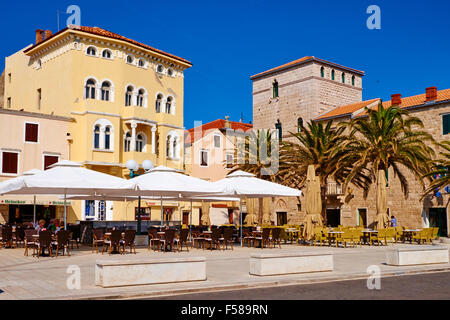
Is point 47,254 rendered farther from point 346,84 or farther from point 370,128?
point 346,84

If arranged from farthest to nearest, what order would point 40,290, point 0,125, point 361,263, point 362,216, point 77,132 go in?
point 362,216 < point 77,132 < point 0,125 < point 361,263 < point 40,290

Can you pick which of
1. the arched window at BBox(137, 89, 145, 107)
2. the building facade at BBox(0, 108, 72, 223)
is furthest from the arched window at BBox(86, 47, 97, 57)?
the building facade at BBox(0, 108, 72, 223)

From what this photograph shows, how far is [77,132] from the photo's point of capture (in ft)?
119

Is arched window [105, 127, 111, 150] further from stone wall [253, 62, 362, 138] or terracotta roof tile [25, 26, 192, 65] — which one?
stone wall [253, 62, 362, 138]

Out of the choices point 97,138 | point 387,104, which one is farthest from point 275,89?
point 97,138

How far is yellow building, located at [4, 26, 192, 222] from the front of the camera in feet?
118

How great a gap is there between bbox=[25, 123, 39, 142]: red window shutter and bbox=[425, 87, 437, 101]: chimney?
26712 millimetres

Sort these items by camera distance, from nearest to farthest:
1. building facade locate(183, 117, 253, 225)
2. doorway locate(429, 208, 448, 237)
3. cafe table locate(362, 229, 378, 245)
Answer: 1. cafe table locate(362, 229, 378, 245)
2. doorway locate(429, 208, 448, 237)
3. building facade locate(183, 117, 253, 225)

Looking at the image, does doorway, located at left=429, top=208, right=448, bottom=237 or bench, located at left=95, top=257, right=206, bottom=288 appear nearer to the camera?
bench, located at left=95, top=257, right=206, bottom=288

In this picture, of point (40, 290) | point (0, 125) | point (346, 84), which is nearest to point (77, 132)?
point (0, 125)

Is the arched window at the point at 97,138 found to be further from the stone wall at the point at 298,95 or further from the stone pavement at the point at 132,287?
the stone pavement at the point at 132,287

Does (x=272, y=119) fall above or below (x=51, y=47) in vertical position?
below

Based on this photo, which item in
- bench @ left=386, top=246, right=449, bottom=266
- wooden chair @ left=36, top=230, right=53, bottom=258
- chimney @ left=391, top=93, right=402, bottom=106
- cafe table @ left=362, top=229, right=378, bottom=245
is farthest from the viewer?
chimney @ left=391, top=93, right=402, bottom=106

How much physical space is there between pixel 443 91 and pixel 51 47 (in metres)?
28.4
